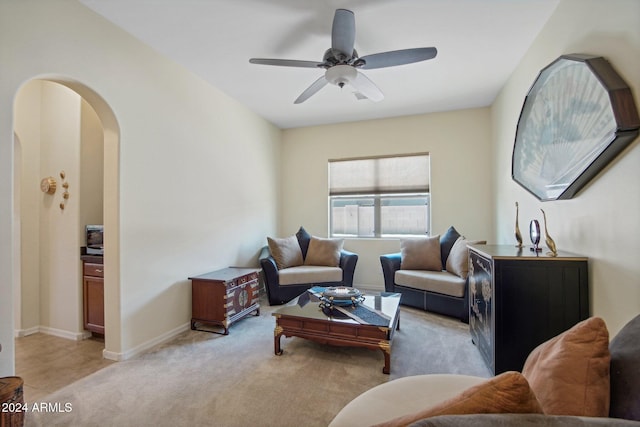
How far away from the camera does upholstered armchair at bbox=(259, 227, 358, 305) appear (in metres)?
3.88

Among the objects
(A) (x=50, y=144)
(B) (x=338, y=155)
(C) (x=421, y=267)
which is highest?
(B) (x=338, y=155)

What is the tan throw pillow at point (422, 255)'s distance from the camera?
3.81 metres

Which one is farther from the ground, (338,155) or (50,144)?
(338,155)

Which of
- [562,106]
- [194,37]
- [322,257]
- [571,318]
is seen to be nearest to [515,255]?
[571,318]

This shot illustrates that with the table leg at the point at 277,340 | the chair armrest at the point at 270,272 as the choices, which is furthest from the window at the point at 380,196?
the table leg at the point at 277,340

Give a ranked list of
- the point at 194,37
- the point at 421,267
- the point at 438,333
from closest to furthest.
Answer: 1. the point at 194,37
2. the point at 438,333
3. the point at 421,267

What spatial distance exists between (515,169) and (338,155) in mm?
2721

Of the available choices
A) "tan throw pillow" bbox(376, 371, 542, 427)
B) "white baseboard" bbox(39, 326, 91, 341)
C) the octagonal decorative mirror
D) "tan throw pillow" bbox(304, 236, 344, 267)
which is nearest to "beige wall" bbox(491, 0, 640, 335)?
the octagonal decorative mirror

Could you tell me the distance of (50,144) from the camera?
293 cm

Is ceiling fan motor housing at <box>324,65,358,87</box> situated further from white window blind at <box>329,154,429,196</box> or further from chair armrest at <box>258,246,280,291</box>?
white window blind at <box>329,154,429,196</box>

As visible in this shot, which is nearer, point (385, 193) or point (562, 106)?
point (562, 106)

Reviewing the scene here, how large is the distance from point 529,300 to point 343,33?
2.31 meters

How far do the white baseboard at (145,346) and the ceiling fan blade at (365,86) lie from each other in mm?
2986

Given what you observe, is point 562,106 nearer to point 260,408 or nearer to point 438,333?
point 438,333
